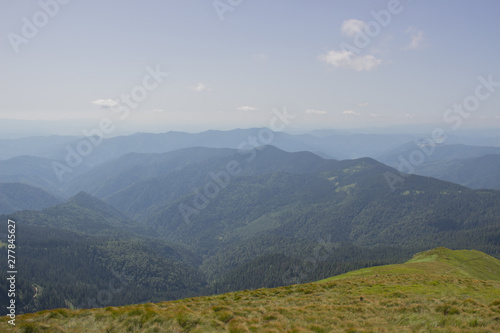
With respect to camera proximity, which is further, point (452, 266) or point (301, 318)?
point (452, 266)

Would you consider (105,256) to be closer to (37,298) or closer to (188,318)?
(37,298)

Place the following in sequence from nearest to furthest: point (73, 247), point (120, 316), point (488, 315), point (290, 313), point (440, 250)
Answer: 1. point (488, 315)
2. point (120, 316)
3. point (290, 313)
4. point (440, 250)
5. point (73, 247)

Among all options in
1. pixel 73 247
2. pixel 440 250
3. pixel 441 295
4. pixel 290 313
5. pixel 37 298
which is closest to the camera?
pixel 290 313

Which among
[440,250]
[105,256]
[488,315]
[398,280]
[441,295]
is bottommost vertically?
[105,256]

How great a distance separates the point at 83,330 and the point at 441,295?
36848 mm

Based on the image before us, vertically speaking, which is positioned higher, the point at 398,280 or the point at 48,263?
the point at 398,280

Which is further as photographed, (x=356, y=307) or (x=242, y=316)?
(x=356, y=307)

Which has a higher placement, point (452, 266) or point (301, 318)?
point (301, 318)

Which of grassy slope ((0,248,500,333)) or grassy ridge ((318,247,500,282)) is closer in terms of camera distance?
grassy slope ((0,248,500,333))

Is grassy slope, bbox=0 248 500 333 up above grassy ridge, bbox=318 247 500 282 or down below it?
above

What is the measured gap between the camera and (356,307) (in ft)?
76.3

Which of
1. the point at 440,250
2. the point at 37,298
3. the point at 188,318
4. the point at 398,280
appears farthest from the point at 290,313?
the point at 37,298

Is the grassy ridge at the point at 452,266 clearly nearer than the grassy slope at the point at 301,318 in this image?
No

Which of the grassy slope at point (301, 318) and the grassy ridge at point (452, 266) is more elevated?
the grassy slope at point (301, 318)
